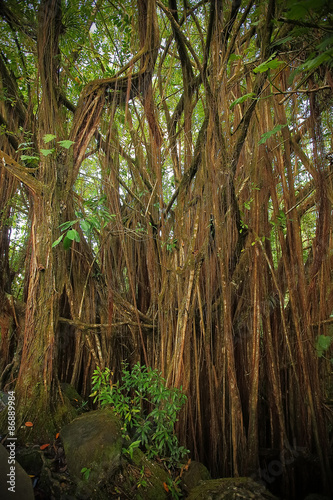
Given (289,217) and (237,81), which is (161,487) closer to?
(289,217)

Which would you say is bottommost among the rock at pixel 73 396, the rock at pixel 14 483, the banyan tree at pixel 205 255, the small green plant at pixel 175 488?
the small green plant at pixel 175 488

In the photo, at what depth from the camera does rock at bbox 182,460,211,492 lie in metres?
1.82

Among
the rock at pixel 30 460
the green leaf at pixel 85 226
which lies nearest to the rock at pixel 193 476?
the rock at pixel 30 460

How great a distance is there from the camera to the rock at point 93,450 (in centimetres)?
160

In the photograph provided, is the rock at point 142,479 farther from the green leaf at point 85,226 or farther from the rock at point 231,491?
the green leaf at point 85,226

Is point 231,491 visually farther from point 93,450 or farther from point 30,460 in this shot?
point 30,460

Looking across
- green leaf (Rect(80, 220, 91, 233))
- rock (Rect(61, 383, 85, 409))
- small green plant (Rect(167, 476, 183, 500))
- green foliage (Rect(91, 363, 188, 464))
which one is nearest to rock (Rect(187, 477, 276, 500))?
small green plant (Rect(167, 476, 183, 500))

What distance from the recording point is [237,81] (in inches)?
99.7

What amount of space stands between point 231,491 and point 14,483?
1.08 metres

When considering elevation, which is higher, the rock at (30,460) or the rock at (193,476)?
the rock at (30,460)

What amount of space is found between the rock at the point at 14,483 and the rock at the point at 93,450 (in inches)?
12.1

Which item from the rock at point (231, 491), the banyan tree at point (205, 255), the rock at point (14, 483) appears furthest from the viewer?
the banyan tree at point (205, 255)

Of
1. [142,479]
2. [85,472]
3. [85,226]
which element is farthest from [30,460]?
[85,226]

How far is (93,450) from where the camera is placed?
170 centimetres
